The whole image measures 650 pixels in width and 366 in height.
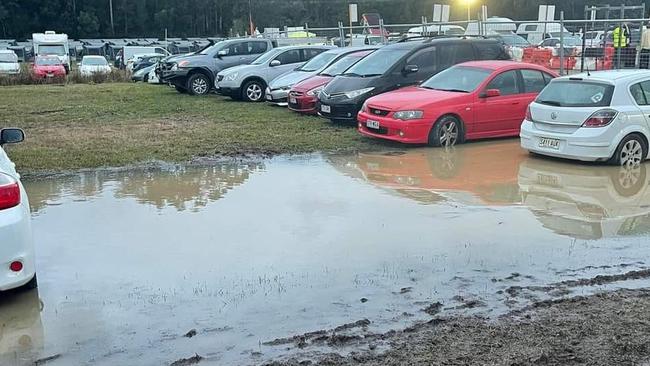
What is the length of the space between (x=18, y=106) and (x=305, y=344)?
17.9 m

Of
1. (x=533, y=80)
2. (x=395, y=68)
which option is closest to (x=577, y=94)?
(x=533, y=80)

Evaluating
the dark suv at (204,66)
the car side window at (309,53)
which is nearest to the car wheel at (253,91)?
the car side window at (309,53)

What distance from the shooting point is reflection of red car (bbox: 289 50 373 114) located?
16.1m

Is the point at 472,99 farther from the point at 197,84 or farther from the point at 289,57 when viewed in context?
the point at 197,84

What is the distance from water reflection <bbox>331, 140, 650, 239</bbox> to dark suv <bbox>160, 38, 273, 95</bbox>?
12222mm

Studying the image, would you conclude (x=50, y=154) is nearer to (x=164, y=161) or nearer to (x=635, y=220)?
(x=164, y=161)

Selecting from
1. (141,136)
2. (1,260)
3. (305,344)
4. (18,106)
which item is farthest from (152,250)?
(18,106)

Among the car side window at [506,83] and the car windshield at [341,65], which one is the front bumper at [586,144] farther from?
the car windshield at [341,65]

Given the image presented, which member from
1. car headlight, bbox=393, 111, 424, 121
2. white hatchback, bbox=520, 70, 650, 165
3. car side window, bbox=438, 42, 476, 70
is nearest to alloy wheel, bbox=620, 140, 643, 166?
white hatchback, bbox=520, 70, 650, 165

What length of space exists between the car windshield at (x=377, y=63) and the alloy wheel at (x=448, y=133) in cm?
267

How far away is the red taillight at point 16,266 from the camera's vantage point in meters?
5.18

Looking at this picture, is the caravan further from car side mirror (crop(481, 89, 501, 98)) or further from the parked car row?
car side mirror (crop(481, 89, 501, 98))

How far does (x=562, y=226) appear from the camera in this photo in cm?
764

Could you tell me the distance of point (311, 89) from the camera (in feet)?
52.9
